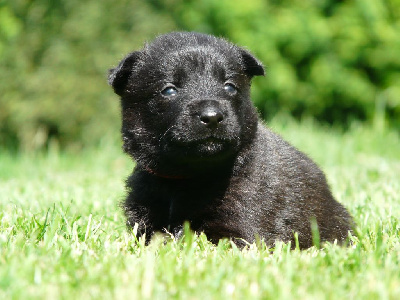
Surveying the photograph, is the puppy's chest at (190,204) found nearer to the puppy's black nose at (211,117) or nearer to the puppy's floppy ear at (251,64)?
the puppy's black nose at (211,117)

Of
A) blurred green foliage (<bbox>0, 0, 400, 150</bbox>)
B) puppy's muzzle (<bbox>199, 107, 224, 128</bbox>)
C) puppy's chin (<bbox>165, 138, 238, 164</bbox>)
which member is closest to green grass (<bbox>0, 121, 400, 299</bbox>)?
puppy's chin (<bbox>165, 138, 238, 164</bbox>)

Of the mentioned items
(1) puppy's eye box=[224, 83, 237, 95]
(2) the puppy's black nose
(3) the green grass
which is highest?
(1) puppy's eye box=[224, 83, 237, 95]

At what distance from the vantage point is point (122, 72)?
3658mm

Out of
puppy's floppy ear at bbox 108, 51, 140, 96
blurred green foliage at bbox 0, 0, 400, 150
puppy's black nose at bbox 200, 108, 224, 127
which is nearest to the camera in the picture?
puppy's black nose at bbox 200, 108, 224, 127

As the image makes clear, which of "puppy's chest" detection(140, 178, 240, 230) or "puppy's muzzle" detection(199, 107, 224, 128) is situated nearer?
"puppy's muzzle" detection(199, 107, 224, 128)

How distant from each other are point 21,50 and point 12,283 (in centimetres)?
833

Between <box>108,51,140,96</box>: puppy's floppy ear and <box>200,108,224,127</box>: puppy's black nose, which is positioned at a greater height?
<box>108,51,140,96</box>: puppy's floppy ear

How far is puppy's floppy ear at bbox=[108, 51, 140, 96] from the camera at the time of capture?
11.8 feet

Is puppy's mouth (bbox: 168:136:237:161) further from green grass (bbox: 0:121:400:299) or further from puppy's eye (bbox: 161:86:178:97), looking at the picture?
green grass (bbox: 0:121:400:299)

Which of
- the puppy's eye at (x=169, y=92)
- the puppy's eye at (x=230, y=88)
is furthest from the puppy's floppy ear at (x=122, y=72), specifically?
the puppy's eye at (x=230, y=88)

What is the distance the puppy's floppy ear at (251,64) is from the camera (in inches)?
148

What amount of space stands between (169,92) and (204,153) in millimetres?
479

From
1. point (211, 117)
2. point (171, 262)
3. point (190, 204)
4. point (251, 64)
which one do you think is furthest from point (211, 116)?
point (171, 262)

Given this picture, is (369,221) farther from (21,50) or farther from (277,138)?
(21,50)
